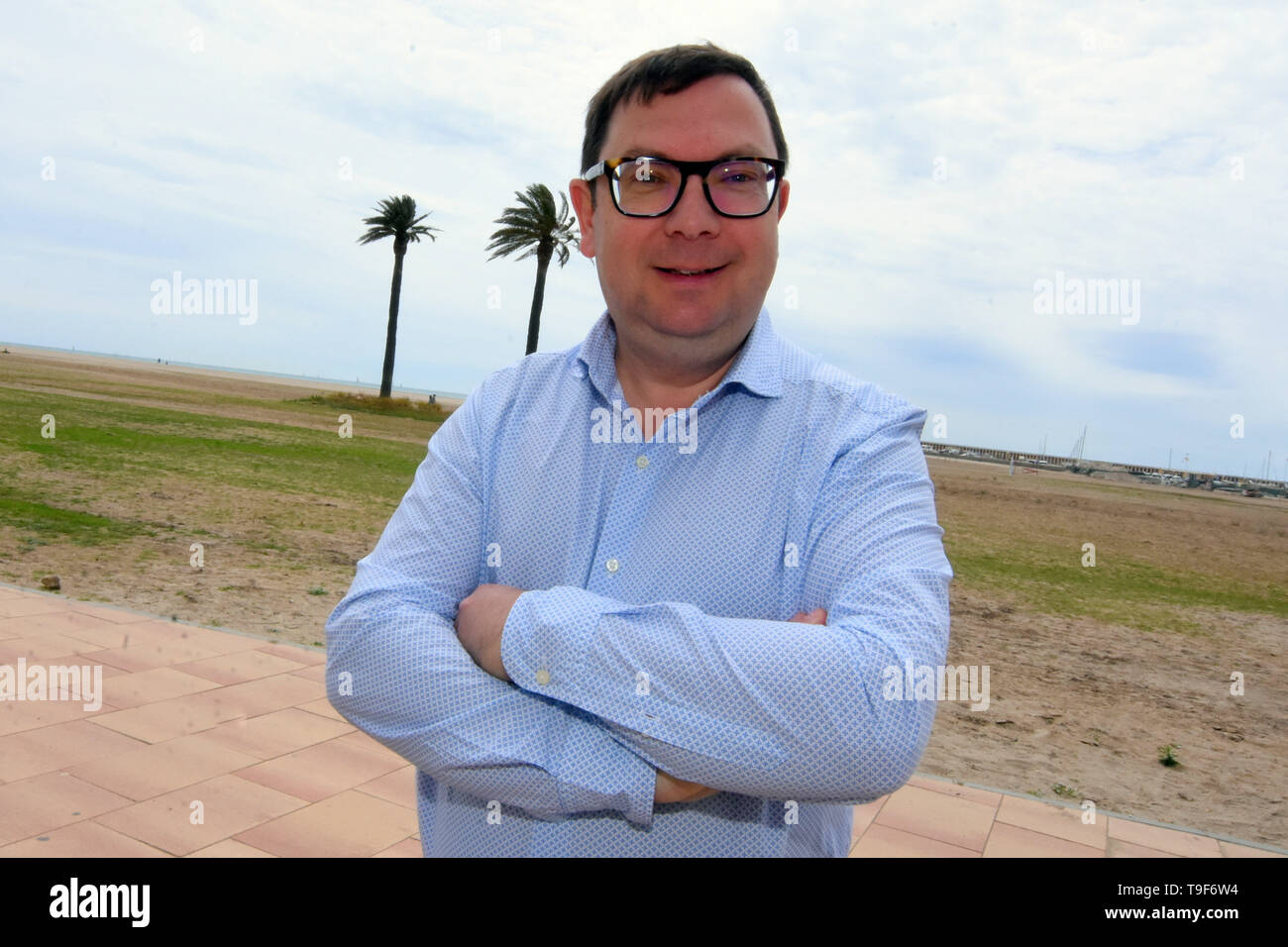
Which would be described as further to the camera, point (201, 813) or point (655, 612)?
point (201, 813)

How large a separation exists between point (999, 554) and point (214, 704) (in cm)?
1408

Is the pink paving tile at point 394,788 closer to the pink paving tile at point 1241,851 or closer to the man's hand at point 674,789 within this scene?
the man's hand at point 674,789

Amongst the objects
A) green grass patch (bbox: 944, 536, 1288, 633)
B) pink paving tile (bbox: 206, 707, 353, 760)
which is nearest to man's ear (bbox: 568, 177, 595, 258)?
pink paving tile (bbox: 206, 707, 353, 760)

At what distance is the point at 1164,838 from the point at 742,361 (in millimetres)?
4295

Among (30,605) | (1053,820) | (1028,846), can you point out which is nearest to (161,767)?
(30,605)

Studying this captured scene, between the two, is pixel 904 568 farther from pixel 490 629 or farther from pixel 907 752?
pixel 490 629

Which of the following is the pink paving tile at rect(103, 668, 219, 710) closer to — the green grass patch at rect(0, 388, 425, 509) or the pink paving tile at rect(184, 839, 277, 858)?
the pink paving tile at rect(184, 839, 277, 858)

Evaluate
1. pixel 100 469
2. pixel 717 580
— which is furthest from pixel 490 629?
pixel 100 469

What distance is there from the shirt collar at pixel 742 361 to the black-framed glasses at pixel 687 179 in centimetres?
23

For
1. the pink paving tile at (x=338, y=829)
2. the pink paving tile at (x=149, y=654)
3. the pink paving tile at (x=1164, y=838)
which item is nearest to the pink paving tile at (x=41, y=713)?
the pink paving tile at (x=149, y=654)

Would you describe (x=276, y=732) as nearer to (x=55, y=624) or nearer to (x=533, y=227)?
(x=55, y=624)

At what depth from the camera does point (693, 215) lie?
164cm

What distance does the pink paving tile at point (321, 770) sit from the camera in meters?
4.09
